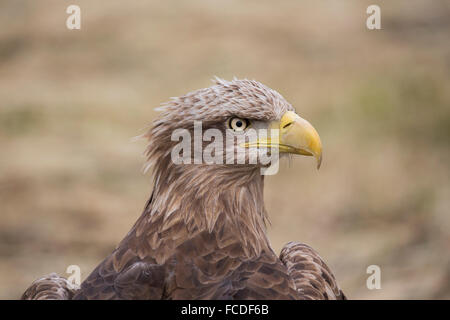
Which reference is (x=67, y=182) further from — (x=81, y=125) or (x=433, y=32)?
(x=433, y=32)

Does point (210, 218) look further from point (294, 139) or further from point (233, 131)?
point (294, 139)

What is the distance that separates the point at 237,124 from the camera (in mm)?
3770

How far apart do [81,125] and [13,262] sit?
10.4ft

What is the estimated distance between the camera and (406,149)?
456 inches

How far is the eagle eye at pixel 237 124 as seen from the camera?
3.76m

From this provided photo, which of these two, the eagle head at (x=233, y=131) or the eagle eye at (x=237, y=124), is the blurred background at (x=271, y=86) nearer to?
the eagle head at (x=233, y=131)

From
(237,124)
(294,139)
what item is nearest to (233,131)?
(237,124)

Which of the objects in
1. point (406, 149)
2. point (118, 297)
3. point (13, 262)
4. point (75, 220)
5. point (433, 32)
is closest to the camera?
point (118, 297)

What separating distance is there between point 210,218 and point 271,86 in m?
8.66

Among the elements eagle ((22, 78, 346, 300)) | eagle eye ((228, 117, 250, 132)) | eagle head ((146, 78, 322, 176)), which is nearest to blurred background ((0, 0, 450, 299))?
eagle ((22, 78, 346, 300))

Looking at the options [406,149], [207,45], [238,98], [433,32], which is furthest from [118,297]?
[433,32]

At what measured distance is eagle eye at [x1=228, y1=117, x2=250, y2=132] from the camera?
376 cm

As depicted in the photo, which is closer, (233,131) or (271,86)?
(233,131)

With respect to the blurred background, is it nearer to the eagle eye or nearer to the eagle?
the eagle
